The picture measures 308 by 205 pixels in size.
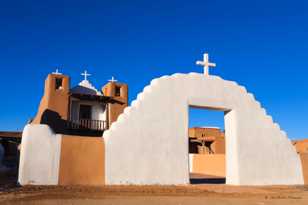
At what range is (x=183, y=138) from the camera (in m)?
11.4

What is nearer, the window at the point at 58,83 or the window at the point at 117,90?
the window at the point at 58,83

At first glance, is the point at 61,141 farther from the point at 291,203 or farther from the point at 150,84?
the point at 291,203

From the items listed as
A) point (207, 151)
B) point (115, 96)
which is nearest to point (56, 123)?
point (115, 96)

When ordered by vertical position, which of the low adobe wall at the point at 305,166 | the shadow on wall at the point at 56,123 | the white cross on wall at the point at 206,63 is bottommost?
the low adobe wall at the point at 305,166

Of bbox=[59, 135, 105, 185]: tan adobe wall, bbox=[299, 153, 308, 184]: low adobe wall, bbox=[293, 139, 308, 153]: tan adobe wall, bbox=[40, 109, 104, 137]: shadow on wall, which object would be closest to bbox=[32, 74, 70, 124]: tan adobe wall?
bbox=[40, 109, 104, 137]: shadow on wall

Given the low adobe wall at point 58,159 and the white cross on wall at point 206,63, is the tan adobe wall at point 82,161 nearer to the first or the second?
the low adobe wall at point 58,159

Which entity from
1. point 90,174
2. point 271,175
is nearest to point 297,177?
point 271,175

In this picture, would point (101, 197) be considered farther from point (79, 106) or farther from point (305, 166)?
point (79, 106)

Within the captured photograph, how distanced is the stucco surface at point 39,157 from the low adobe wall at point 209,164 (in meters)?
14.3

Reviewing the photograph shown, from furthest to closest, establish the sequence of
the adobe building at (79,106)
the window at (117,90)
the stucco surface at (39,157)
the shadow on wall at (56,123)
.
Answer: the window at (117,90) < the adobe building at (79,106) < the shadow on wall at (56,123) < the stucco surface at (39,157)

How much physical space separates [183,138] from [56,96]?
40.6ft

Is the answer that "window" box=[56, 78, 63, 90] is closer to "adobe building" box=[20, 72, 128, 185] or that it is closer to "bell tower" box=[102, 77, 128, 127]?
"adobe building" box=[20, 72, 128, 185]

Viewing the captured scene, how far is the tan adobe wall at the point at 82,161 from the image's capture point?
9.57m

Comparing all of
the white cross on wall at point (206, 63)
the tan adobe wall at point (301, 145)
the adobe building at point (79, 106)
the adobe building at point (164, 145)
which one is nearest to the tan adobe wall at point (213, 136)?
the tan adobe wall at point (301, 145)
